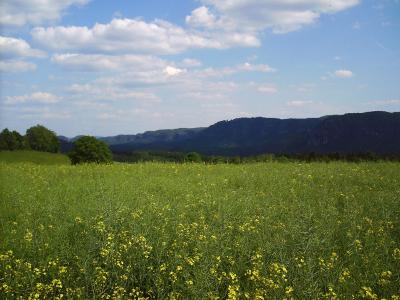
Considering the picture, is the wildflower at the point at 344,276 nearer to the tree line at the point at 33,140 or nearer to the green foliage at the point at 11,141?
the green foliage at the point at 11,141

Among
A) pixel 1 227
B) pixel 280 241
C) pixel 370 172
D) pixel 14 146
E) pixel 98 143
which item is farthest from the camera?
pixel 14 146

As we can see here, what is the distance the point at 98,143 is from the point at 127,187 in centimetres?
4848

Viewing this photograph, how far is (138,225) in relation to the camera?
8.34 meters

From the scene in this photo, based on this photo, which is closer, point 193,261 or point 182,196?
point 193,261

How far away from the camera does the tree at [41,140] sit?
10844 centimetres

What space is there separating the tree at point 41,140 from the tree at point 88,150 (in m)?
53.4

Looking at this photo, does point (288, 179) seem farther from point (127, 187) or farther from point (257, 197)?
point (127, 187)

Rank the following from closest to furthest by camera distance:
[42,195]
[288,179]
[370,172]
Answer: [42,195] < [288,179] < [370,172]

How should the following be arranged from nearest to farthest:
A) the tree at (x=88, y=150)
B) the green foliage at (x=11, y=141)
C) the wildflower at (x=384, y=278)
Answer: the wildflower at (x=384, y=278) < the tree at (x=88, y=150) < the green foliage at (x=11, y=141)

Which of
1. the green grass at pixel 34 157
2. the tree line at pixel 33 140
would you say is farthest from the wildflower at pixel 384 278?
the tree line at pixel 33 140

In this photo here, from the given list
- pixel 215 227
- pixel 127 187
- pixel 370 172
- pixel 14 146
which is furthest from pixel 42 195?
pixel 14 146

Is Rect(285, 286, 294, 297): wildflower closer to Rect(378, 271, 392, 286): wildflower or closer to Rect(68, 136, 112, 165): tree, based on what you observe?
Rect(378, 271, 392, 286): wildflower

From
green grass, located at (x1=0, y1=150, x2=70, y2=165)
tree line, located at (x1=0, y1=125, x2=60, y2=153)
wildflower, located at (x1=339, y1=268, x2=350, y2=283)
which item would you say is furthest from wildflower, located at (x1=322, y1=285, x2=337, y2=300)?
tree line, located at (x1=0, y1=125, x2=60, y2=153)

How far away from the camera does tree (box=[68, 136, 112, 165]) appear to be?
5854 centimetres
